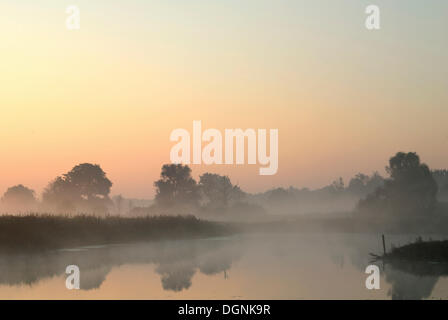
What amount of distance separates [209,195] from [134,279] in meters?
123

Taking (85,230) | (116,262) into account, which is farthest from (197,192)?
(116,262)

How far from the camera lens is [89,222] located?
59125mm

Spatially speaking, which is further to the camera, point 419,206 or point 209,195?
point 209,195

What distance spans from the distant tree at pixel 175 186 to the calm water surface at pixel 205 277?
88005 mm

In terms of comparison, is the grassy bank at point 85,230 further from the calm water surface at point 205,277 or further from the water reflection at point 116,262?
the calm water surface at point 205,277

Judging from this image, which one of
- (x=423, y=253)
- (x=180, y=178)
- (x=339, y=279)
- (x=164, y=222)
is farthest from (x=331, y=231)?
(x=339, y=279)

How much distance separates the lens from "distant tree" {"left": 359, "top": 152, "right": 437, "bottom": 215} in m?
108

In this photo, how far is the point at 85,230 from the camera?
57375 mm

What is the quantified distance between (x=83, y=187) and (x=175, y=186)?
27030 millimetres

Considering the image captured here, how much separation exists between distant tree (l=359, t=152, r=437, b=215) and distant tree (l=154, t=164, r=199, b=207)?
45788 mm

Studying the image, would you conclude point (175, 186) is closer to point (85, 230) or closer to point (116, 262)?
point (85, 230)

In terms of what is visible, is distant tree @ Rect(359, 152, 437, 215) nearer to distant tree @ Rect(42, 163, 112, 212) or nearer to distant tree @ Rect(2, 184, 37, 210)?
distant tree @ Rect(42, 163, 112, 212)

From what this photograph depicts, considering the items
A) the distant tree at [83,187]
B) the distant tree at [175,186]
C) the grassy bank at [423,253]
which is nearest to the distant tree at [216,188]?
the distant tree at [175,186]

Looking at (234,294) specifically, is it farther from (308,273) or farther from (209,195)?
(209,195)
